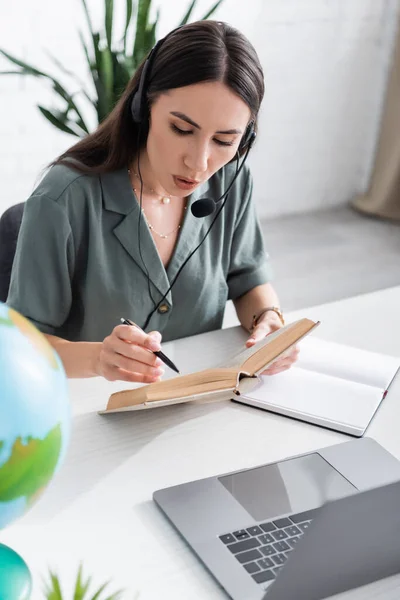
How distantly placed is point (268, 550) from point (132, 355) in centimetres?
36

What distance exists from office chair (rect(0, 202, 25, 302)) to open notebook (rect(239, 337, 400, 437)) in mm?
571

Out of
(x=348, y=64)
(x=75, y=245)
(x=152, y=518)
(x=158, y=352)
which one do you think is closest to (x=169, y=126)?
(x=75, y=245)

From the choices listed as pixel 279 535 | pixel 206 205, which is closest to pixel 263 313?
pixel 206 205

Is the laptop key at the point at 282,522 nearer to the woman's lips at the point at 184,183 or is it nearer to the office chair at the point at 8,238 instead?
the woman's lips at the point at 184,183

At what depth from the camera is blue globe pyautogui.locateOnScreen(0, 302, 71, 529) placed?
70 centimetres

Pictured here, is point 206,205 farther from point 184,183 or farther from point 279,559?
point 279,559

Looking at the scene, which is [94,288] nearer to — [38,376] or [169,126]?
[169,126]

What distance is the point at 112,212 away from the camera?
1522 mm

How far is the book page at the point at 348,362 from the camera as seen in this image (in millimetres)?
1357

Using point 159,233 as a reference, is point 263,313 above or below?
below

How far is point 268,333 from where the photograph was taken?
4.84ft

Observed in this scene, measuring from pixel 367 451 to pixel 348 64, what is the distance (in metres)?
3.09

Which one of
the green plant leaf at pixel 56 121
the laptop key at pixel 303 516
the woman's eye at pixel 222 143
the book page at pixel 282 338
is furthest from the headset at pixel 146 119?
the green plant leaf at pixel 56 121

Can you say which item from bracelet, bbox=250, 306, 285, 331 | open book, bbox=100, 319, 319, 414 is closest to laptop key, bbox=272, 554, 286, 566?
open book, bbox=100, 319, 319, 414
